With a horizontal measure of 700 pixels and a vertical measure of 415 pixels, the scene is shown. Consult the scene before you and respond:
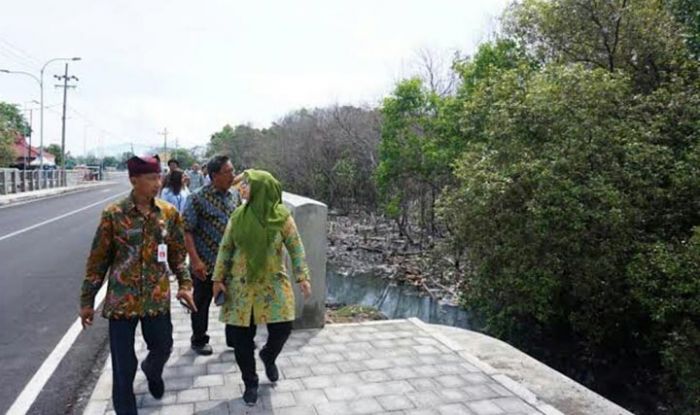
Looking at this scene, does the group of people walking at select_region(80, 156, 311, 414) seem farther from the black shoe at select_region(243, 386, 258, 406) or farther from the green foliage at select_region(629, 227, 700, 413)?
the green foliage at select_region(629, 227, 700, 413)

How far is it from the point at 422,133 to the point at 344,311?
447 inches

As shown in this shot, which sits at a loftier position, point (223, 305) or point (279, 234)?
point (279, 234)

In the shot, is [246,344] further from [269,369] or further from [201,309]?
[201,309]

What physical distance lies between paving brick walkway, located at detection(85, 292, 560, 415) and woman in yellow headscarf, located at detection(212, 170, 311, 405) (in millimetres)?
375

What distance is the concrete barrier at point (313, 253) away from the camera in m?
5.50

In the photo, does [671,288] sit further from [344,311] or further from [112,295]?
[112,295]

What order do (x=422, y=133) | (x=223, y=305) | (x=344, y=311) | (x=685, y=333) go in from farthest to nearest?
1. (x=422, y=133)
2. (x=344, y=311)
3. (x=685, y=333)
4. (x=223, y=305)

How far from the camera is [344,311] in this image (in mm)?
7887

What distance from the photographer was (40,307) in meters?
6.70

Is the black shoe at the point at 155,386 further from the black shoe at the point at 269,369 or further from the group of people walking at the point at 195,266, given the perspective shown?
the black shoe at the point at 269,369

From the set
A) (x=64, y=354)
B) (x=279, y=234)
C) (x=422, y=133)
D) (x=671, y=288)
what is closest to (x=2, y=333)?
(x=64, y=354)

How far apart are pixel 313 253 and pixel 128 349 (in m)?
2.58

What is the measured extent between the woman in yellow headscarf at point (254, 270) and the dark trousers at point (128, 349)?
0.46 meters

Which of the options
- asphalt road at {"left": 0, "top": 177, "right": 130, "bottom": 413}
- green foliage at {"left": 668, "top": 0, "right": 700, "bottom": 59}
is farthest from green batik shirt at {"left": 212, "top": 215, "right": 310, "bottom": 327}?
green foliage at {"left": 668, "top": 0, "right": 700, "bottom": 59}
